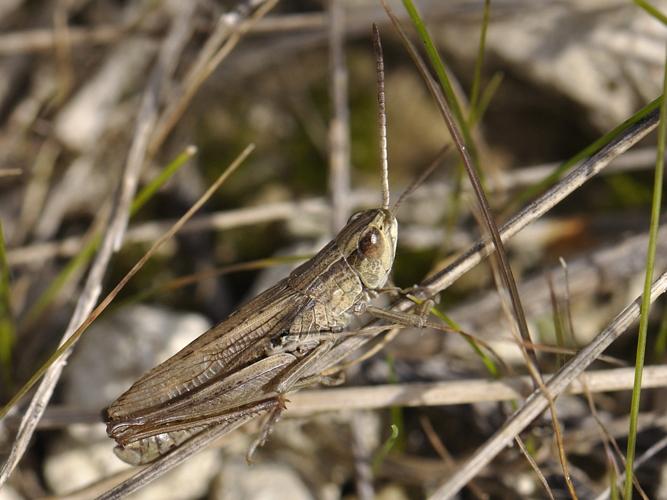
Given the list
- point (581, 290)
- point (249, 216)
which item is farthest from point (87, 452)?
point (581, 290)

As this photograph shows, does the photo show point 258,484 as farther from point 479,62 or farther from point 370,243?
point 479,62

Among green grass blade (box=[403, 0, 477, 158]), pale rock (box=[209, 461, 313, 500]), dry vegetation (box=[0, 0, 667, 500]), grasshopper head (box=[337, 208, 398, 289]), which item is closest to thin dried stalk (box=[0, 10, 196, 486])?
dry vegetation (box=[0, 0, 667, 500])

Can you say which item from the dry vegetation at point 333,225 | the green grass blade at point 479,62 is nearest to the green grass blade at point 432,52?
the green grass blade at point 479,62

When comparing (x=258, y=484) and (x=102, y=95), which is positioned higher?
(x=102, y=95)

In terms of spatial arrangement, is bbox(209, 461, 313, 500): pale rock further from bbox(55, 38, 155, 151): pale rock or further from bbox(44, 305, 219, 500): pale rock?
bbox(55, 38, 155, 151): pale rock

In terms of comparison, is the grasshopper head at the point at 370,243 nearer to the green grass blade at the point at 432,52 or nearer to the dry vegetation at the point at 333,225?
the dry vegetation at the point at 333,225

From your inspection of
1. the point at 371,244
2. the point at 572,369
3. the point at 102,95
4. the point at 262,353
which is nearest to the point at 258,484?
the point at 262,353

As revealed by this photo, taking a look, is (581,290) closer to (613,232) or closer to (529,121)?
(613,232)
